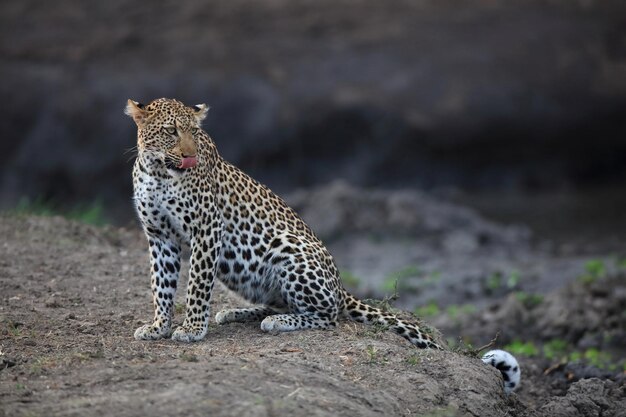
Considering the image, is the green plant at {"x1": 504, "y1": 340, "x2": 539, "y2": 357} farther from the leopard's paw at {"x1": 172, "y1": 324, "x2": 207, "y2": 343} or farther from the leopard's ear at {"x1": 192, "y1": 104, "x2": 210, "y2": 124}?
the leopard's ear at {"x1": 192, "y1": 104, "x2": 210, "y2": 124}

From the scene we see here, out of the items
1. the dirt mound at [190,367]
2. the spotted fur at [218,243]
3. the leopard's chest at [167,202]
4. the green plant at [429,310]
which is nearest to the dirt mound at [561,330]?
the green plant at [429,310]

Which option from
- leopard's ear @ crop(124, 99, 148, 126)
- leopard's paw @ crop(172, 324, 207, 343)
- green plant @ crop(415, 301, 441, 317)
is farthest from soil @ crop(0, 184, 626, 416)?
leopard's ear @ crop(124, 99, 148, 126)

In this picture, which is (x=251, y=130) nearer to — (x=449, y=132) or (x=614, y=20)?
(x=449, y=132)

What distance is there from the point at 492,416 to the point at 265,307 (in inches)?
95.5

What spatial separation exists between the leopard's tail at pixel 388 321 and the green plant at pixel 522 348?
3.30m

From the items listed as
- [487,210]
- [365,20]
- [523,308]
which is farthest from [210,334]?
[365,20]

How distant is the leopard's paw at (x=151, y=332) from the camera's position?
9.58m

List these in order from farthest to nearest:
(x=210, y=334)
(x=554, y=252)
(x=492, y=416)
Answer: (x=554, y=252), (x=210, y=334), (x=492, y=416)

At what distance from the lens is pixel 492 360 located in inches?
400

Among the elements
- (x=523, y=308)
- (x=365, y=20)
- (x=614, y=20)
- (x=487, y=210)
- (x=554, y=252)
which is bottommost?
(x=523, y=308)

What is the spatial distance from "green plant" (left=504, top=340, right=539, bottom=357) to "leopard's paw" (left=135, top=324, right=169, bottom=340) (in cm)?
513

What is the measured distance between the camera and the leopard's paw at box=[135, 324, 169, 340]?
377 inches

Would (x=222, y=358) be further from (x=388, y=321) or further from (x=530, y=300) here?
(x=530, y=300)

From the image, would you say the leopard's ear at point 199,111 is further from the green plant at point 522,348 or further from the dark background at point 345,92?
the dark background at point 345,92
